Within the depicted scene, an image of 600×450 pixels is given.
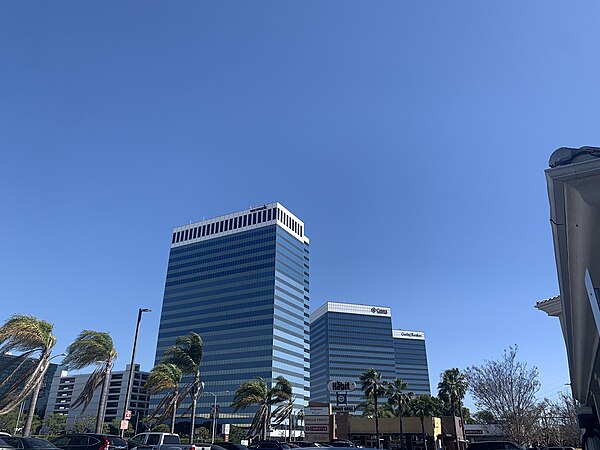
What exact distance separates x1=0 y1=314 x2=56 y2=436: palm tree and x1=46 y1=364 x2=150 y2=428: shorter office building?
132851 mm

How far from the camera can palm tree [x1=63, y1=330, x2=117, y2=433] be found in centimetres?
2825

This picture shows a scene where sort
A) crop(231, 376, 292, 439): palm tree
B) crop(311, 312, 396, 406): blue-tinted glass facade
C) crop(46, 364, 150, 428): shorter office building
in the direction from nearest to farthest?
crop(231, 376, 292, 439): palm tree, crop(46, 364, 150, 428): shorter office building, crop(311, 312, 396, 406): blue-tinted glass facade

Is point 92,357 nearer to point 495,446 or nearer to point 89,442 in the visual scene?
point 89,442

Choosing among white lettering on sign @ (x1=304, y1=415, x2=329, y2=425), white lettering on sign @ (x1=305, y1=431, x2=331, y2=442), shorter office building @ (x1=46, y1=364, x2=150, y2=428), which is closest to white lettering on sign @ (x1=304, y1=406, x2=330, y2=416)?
white lettering on sign @ (x1=304, y1=415, x2=329, y2=425)

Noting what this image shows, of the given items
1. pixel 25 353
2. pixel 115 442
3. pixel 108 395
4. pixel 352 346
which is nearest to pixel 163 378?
pixel 25 353

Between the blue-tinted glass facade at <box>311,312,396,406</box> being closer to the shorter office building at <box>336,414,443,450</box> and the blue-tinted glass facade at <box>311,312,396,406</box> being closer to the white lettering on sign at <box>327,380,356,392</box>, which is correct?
the shorter office building at <box>336,414,443,450</box>

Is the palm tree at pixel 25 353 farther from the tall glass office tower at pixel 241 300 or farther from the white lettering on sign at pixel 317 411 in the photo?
the tall glass office tower at pixel 241 300

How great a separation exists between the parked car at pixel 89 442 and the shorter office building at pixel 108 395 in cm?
13730

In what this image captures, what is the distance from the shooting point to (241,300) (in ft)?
456

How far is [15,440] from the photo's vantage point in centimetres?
1817

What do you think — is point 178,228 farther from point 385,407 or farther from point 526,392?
point 526,392

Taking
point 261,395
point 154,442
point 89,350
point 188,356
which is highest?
point 188,356

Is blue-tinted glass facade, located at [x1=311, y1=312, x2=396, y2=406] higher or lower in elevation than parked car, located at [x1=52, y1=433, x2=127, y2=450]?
higher

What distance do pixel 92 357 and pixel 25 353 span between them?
13.5 ft
